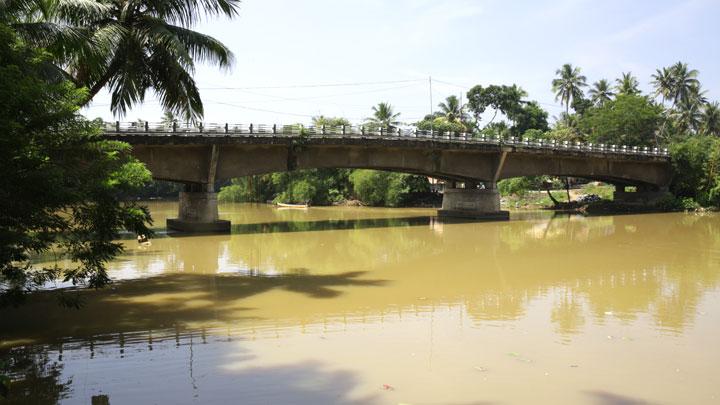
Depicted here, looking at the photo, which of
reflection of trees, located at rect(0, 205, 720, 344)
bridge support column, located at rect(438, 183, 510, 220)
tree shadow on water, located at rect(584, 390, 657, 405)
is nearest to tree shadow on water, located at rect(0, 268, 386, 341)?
reflection of trees, located at rect(0, 205, 720, 344)

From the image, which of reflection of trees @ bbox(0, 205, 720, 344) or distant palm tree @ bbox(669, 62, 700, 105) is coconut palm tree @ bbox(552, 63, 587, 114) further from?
reflection of trees @ bbox(0, 205, 720, 344)

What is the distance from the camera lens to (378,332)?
10.4 meters

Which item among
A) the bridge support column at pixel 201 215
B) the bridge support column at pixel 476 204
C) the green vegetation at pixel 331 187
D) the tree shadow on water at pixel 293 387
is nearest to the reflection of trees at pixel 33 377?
the tree shadow on water at pixel 293 387

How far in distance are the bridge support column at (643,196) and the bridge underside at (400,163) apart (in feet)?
0.35

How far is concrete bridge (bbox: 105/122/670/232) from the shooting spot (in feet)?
94.0

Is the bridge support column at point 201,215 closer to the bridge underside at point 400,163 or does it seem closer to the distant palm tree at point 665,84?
the bridge underside at point 400,163

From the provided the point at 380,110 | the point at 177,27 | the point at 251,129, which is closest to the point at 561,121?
the point at 380,110

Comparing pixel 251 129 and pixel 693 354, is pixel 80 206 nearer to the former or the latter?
pixel 693 354

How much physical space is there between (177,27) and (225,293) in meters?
8.84

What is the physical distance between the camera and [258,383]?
767 cm

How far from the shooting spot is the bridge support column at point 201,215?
29.6m

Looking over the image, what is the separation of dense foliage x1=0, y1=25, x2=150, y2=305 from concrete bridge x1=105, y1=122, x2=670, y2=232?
433 inches

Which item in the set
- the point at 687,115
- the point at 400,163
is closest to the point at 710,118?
the point at 687,115

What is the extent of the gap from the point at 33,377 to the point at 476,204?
3567 cm
